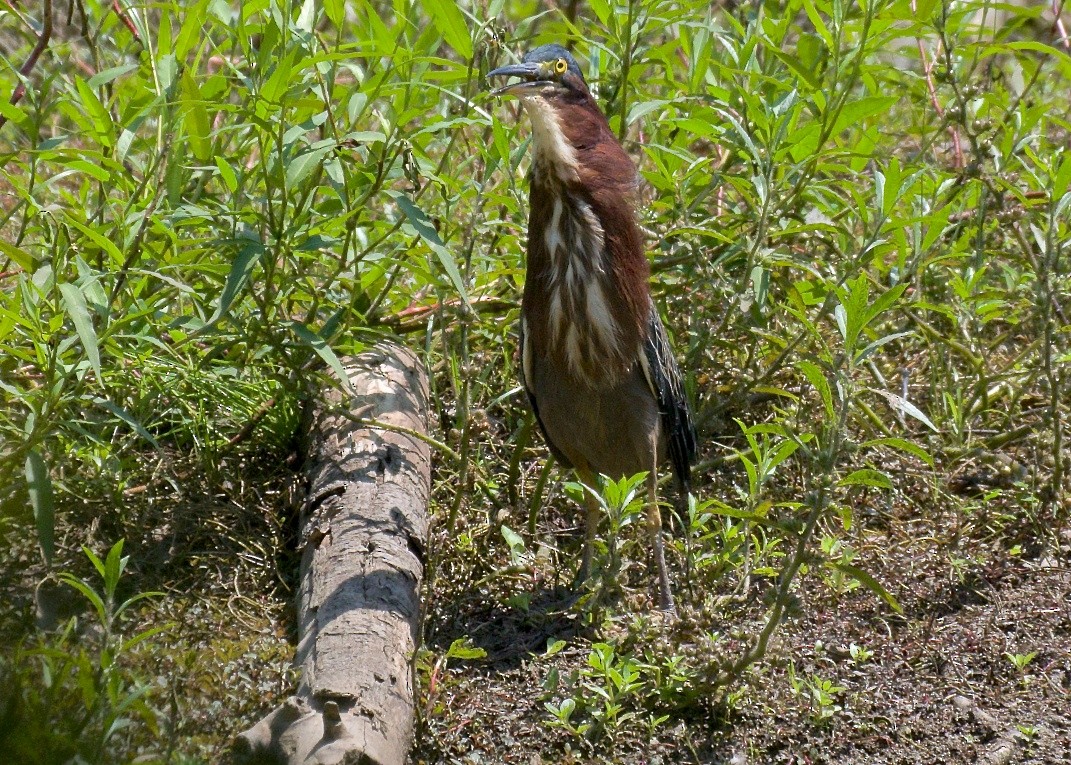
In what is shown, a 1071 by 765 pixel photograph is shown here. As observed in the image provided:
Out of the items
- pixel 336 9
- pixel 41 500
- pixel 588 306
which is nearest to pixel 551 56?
pixel 336 9

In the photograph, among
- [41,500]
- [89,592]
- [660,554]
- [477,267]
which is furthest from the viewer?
[477,267]

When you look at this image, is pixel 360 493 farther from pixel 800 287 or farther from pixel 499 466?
pixel 800 287

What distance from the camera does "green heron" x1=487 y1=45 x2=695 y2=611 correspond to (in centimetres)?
431

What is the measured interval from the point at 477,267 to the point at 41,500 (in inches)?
84.0

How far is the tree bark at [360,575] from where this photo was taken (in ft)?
10.2

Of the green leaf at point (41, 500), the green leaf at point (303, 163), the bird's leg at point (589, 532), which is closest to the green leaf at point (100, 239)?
the green leaf at point (303, 163)

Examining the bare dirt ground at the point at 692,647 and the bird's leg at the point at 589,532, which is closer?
the bare dirt ground at the point at 692,647

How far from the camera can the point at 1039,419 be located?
5.20 m

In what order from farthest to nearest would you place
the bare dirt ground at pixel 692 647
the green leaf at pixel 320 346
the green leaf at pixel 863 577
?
the green leaf at pixel 320 346 < the bare dirt ground at pixel 692 647 < the green leaf at pixel 863 577

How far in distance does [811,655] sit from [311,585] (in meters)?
1.67

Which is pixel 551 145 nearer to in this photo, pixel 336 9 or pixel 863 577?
pixel 336 9

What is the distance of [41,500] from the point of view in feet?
11.6

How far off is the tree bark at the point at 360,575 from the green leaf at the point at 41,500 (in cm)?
79

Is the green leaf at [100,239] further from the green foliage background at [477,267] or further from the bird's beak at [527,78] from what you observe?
the bird's beak at [527,78]
